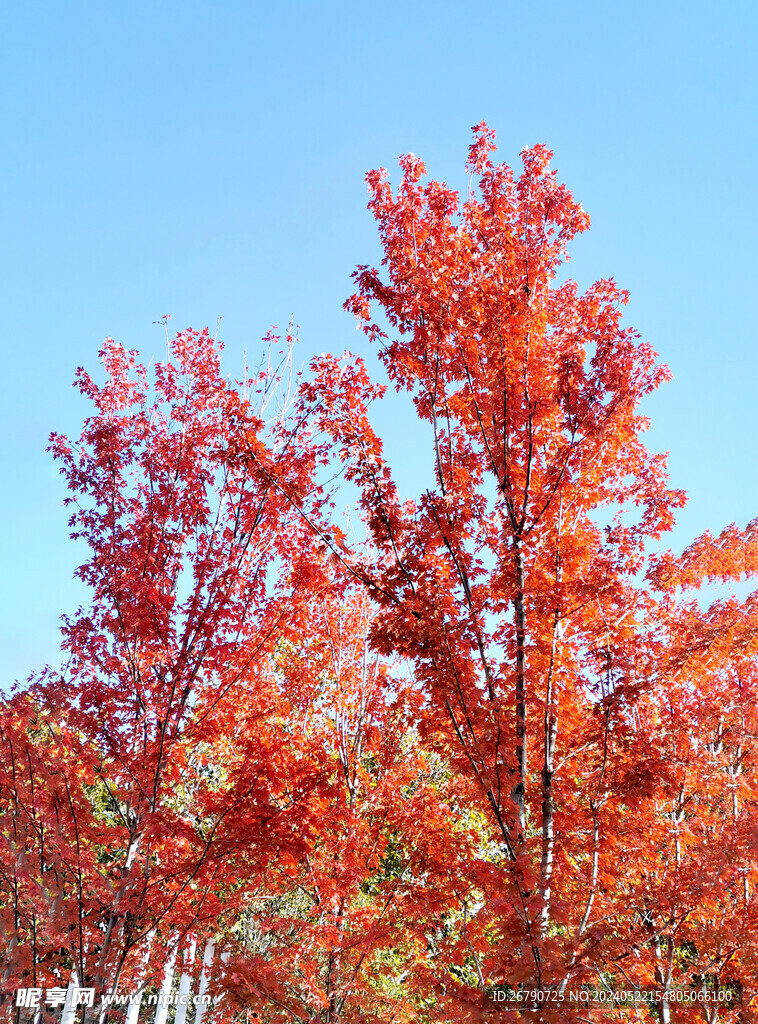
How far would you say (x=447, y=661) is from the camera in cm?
542

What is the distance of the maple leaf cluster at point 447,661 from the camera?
18.4 ft

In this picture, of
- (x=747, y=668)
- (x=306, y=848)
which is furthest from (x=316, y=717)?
(x=747, y=668)

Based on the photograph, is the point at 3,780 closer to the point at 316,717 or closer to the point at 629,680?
the point at 316,717

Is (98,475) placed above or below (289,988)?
above

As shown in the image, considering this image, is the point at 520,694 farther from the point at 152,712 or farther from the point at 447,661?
the point at 152,712

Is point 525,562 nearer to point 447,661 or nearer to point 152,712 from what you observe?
point 447,661

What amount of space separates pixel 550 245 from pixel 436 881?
239 inches

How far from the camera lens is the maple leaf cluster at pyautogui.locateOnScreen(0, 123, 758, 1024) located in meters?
5.62

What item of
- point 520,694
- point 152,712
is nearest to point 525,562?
point 520,694

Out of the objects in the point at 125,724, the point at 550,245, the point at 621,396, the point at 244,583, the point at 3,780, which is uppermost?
the point at 550,245

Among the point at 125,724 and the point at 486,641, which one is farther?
the point at 125,724

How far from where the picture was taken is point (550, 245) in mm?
6719

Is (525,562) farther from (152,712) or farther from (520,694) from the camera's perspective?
(152,712)

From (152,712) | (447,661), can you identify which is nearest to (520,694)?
(447,661)
